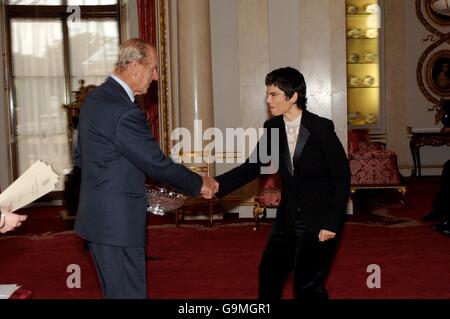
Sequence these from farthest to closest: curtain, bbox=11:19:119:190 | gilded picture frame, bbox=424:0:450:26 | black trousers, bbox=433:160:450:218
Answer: gilded picture frame, bbox=424:0:450:26 < curtain, bbox=11:19:119:190 < black trousers, bbox=433:160:450:218

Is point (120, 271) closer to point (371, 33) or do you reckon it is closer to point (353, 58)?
point (353, 58)

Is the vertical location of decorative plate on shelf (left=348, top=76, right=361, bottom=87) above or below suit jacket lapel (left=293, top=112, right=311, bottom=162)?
above

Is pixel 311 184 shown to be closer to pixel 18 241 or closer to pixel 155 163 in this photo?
pixel 155 163

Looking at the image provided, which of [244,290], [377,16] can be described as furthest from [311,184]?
[377,16]

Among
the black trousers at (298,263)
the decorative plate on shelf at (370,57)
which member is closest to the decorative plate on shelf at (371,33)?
the decorative plate on shelf at (370,57)

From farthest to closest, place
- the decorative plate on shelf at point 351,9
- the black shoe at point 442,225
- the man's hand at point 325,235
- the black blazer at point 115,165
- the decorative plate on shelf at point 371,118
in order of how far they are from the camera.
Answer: the decorative plate on shelf at point 371,118, the decorative plate on shelf at point 351,9, the black shoe at point 442,225, the man's hand at point 325,235, the black blazer at point 115,165

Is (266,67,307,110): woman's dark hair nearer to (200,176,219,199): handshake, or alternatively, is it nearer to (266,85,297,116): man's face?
(266,85,297,116): man's face

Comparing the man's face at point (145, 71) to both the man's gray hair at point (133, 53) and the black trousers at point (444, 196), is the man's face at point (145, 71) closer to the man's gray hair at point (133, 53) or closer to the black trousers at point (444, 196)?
the man's gray hair at point (133, 53)

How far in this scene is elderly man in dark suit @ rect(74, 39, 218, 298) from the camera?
3.08 meters

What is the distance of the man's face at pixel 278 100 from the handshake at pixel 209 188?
55 cm

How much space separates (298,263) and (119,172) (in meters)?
1.13

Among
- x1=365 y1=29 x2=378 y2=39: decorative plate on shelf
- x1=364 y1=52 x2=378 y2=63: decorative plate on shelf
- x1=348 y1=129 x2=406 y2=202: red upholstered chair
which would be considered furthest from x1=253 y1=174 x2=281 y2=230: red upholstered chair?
x1=365 y1=29 x2=378 y2=39: decorative plate on shelf

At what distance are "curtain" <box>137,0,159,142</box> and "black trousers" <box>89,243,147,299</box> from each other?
672cm

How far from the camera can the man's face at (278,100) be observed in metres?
3.63
